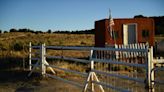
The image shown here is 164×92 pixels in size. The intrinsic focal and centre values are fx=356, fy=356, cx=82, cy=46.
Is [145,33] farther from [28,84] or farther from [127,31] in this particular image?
[28,84]

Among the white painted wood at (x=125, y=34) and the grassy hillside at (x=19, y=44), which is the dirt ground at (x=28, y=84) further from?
the white painted wood at (x=125, y=34)

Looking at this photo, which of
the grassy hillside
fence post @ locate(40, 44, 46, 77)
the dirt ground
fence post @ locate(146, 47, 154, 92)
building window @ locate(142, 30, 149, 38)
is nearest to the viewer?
fence post @ locate(146, 47, 154, 92)

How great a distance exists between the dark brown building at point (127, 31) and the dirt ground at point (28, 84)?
41.1 ft

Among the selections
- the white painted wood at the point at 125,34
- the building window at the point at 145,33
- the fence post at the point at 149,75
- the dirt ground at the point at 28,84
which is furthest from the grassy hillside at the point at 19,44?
the fence post at the point at 149,75

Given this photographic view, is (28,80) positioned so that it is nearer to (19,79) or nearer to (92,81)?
(19,79)

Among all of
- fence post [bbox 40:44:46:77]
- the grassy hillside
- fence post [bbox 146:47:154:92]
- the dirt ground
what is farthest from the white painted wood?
fence post [bbox 146:47:154:92]

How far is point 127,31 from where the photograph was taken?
89.0ft

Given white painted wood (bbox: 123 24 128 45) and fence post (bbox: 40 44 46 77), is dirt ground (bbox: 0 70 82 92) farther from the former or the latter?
white painted wood (bbox: 123 24 128 45)

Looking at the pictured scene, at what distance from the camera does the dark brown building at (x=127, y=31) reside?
87.0ft

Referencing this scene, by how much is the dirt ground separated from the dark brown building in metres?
12.5

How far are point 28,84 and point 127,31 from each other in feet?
52.1

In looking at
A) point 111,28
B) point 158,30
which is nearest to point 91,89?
point 111,28

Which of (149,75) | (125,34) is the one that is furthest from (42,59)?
(125,34)

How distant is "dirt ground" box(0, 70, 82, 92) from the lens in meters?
11.1
